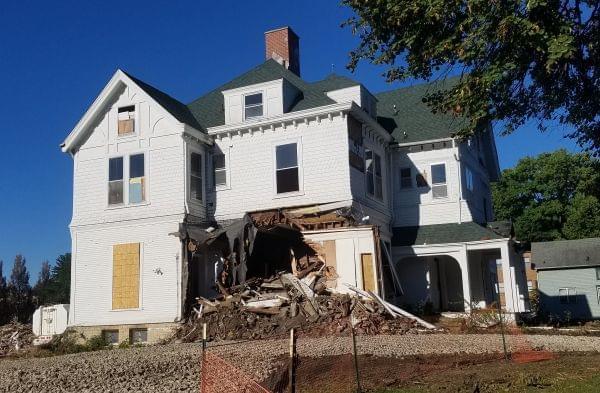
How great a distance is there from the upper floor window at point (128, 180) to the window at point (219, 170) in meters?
2.71

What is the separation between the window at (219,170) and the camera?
77.0 ft

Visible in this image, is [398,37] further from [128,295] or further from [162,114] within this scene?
[128,295]

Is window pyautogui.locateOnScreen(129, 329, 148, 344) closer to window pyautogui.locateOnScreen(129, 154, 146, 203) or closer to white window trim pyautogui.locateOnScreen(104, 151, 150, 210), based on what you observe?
white window trim pyautogui.locateOnScreen(104, 151, 150, 210)

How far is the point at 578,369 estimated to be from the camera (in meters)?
10.6

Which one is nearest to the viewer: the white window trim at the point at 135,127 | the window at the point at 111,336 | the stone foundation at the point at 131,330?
the stone foundation at the point at 131,330

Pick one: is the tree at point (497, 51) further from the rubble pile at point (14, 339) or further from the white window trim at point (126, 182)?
the rubble pile at point (14, 339)

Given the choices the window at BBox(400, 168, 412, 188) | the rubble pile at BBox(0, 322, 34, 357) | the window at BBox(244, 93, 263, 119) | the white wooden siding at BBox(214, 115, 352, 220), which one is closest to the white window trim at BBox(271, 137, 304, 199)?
the white wooden siding at BBox(214, 115, 352, 220)

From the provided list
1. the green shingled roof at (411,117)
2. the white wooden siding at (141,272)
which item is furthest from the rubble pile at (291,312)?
the green shingled roof at (411,117)

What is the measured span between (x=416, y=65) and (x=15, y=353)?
16.8 metres

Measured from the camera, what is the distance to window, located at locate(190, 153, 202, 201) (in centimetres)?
2275

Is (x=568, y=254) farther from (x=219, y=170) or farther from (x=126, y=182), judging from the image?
(x=126, y=182)

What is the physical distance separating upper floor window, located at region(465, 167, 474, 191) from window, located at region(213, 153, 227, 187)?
1064cm

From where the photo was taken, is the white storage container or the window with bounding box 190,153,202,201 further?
the white storage container

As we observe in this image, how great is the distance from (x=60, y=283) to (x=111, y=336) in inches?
2392
